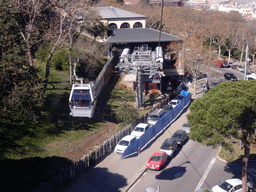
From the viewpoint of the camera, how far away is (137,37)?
4812 cm

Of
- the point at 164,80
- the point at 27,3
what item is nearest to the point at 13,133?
the point at 27,3

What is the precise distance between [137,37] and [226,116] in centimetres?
3335

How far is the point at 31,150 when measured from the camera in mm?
22703

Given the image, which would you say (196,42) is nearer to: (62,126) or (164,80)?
(164,80)

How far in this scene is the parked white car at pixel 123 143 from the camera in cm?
2519

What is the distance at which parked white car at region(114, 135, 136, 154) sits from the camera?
2519 cm

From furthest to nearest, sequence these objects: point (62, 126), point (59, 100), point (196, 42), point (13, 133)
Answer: point (196, 42) < point (59, 100) < point (62, 126) < point (13, 133)

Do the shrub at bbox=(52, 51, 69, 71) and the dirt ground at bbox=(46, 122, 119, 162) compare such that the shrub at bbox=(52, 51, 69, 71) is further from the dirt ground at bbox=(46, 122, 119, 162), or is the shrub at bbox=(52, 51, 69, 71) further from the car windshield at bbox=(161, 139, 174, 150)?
the car windshield at bbox=(161, 139, 174, 150)

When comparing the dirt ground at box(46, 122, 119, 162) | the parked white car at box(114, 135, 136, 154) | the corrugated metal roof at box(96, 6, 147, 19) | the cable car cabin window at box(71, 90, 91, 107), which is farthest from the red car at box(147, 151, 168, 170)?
the corrugated metal roof at box(96, 6, 147, 19)

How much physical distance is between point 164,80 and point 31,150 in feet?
98.2

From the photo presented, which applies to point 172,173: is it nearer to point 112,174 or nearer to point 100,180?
point 112,174

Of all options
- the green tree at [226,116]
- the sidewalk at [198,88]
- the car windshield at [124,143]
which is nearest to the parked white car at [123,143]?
the car windshield at [124,143]

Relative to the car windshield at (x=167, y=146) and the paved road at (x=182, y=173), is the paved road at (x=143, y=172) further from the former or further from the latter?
the car windshield at (x=167, y=146)

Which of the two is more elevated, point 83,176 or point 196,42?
point 196,42
